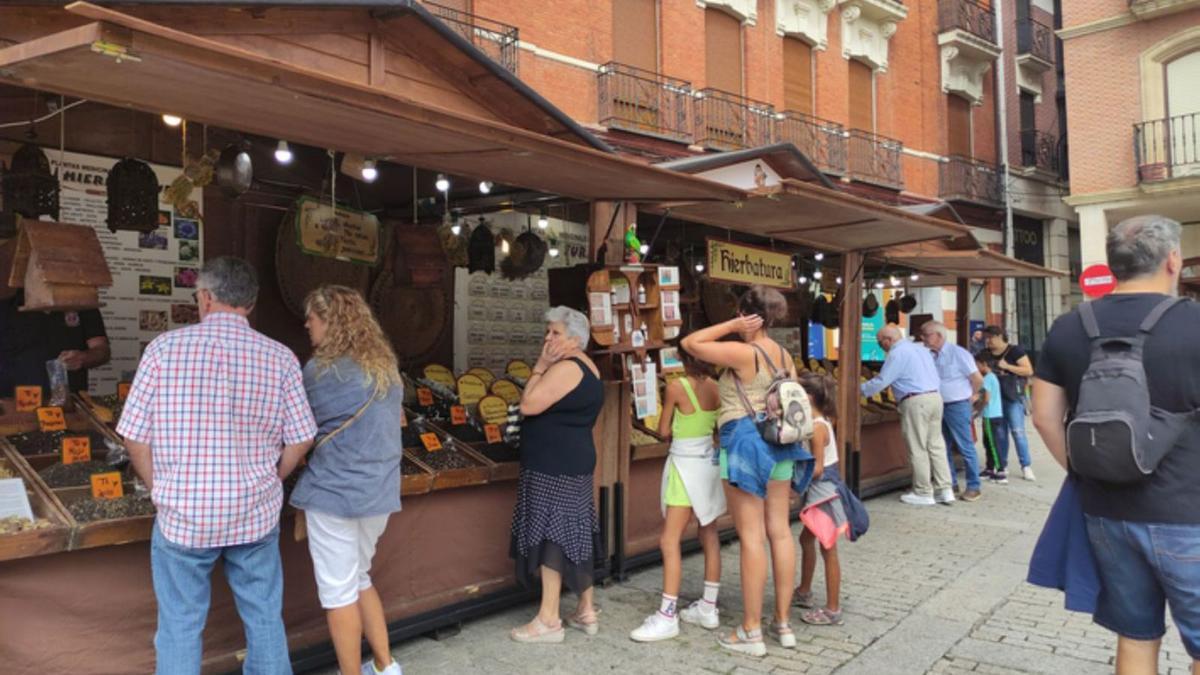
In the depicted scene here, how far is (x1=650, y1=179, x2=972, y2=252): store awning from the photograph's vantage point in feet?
17.6

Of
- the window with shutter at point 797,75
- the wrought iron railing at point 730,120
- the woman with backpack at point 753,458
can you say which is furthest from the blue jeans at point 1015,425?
the window with shutter at point 797,75

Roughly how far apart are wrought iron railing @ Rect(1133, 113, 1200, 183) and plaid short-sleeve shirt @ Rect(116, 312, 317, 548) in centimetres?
1744

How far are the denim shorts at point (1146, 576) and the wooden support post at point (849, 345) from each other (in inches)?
193

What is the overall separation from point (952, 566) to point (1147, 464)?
3635mm

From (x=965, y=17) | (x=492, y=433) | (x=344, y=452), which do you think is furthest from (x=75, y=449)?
(x=965, y=17)

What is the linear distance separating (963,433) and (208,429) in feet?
24.8

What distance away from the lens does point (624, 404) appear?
533 centimetres

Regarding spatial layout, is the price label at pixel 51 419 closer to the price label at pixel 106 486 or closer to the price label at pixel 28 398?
the price label at pixel 28 398

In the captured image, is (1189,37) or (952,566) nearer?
(952,566)

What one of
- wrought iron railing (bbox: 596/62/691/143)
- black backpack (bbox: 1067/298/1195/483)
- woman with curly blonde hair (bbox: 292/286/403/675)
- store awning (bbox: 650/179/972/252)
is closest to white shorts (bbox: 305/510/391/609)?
woman with curly blonde hair (bbox: 292/286/403/675)

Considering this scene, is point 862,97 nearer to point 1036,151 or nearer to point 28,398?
point 1036,151

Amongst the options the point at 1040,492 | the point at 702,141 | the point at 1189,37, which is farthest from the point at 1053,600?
the point at 1189,37

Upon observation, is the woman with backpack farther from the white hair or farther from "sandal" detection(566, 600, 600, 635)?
"sandal" detection(566, 600, 600, 635)

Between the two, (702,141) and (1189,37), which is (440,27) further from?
(1189,37)
